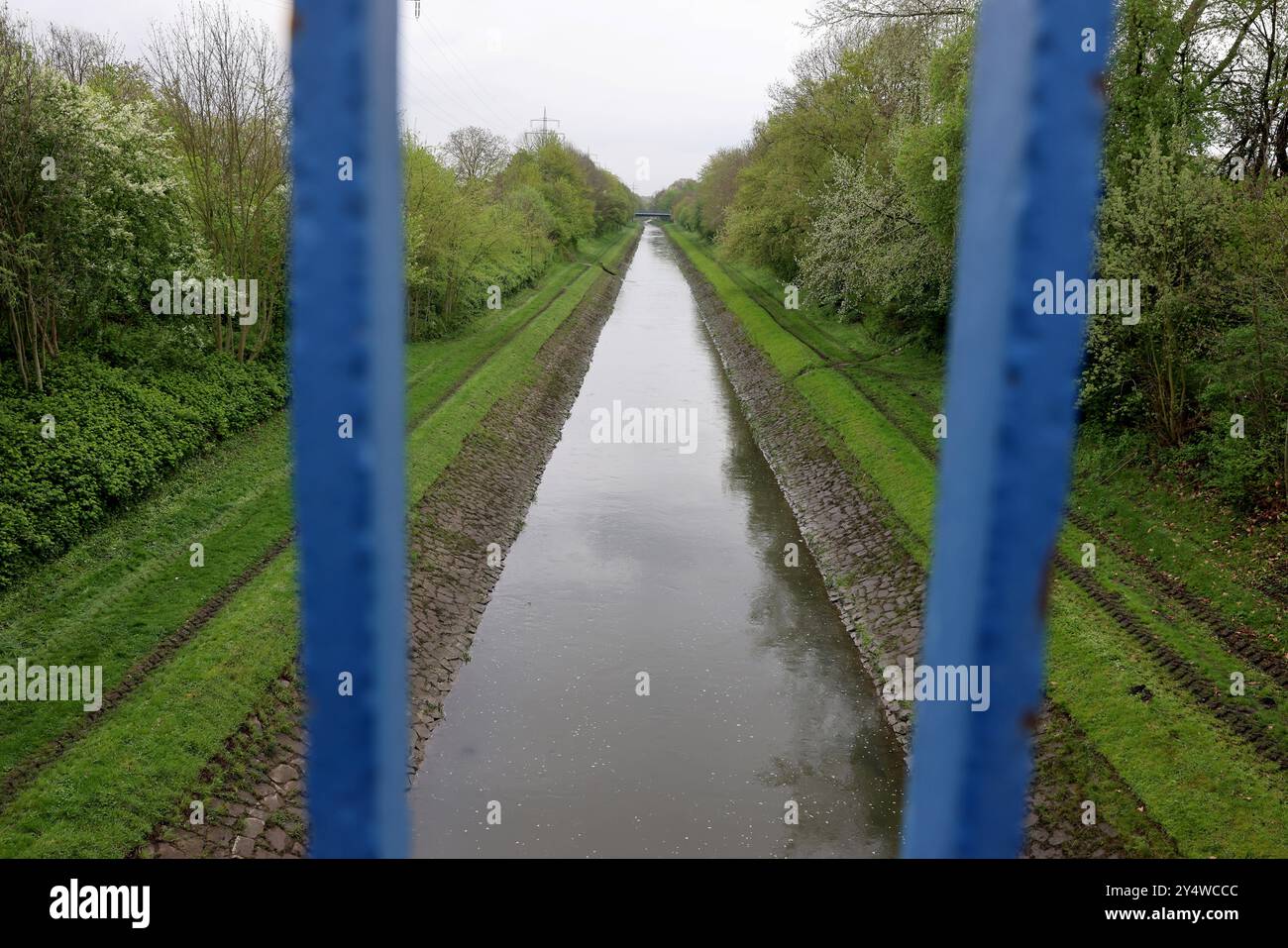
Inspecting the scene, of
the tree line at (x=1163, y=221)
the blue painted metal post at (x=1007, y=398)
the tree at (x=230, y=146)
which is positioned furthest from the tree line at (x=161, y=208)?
the blue painted metal post at (x=1007, y=398)

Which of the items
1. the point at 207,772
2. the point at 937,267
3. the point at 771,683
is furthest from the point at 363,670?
the point at 937,267

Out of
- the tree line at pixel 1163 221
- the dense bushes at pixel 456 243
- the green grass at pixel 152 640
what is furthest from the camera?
the dense bushes at pixel 456 243

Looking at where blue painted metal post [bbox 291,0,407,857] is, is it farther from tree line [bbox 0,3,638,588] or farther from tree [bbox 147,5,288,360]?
tree [bbox 147,5,288,360]

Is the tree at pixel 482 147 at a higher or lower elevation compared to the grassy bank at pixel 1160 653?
higher

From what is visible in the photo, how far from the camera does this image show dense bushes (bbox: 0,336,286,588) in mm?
14648

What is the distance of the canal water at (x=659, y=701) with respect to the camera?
12375 mm

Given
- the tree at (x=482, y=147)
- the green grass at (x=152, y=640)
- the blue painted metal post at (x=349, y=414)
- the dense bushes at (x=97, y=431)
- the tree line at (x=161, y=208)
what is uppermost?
the tree at (x=482, y=147)

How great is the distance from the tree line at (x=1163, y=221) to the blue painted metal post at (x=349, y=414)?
1825 centimetres

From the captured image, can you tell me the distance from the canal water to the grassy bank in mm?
2871

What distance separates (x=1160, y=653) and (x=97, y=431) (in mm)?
19034

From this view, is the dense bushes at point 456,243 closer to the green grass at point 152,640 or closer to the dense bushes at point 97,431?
the dense bushes at point 97,431

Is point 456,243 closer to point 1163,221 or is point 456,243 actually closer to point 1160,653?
point 1163,221

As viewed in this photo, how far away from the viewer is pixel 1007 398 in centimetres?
94

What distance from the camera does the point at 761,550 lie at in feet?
70.8
